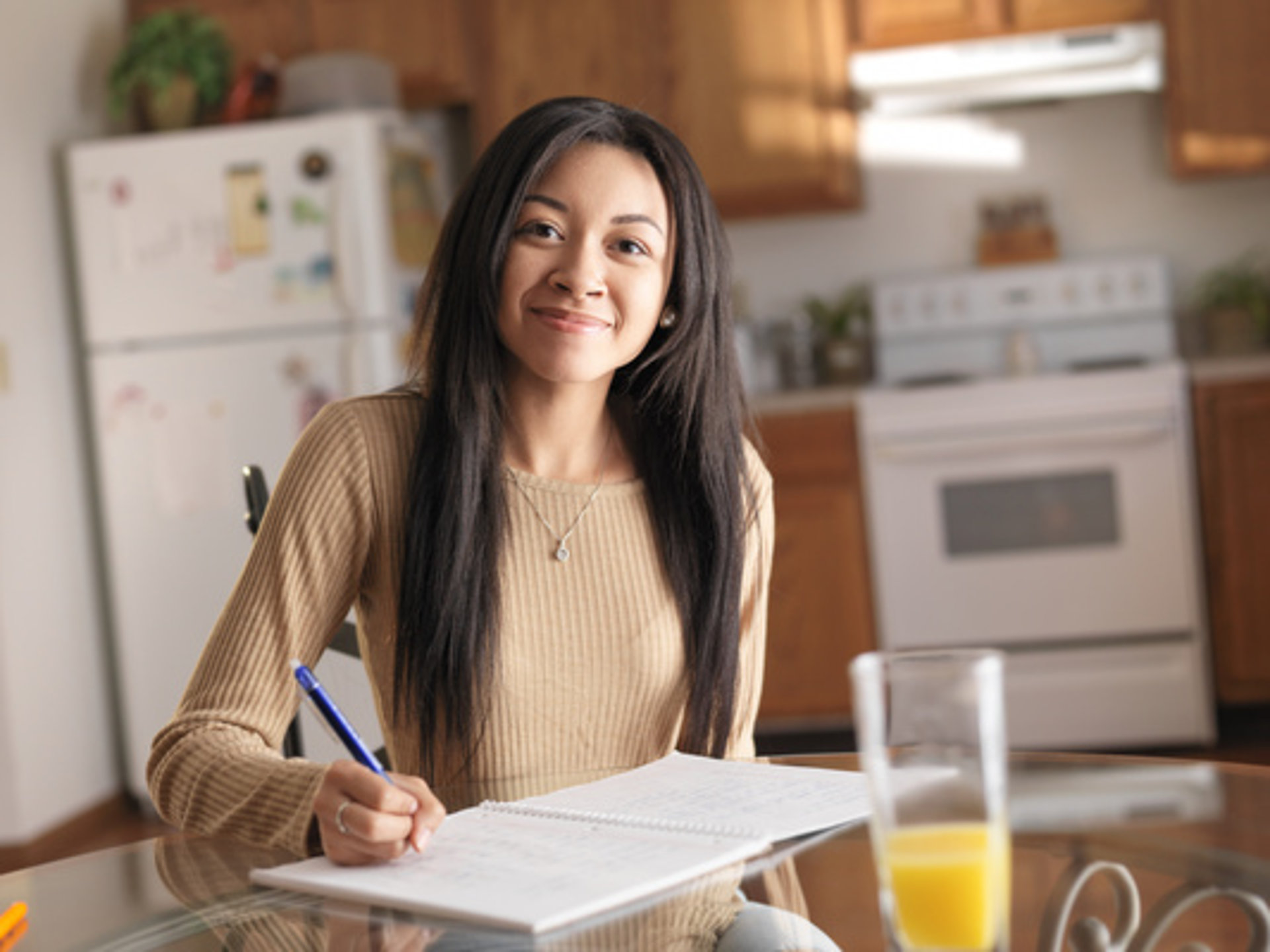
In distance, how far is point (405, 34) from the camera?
13.6ft

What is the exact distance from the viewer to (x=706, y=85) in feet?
13.3

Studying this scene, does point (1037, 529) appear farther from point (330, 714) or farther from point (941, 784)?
point (941, 784)

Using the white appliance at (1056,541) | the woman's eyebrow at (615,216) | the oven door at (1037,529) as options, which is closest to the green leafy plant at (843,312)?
the white appliance at (1056,541)

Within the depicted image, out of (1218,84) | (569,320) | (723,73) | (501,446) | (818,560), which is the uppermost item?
(723,73)

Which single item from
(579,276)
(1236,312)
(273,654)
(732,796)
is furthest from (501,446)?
(1236,312)

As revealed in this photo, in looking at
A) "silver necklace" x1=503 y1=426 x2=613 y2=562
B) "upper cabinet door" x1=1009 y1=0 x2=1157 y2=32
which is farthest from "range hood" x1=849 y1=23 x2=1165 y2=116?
"silver necklace" x1=503 y1=426 x2=613 y2=562

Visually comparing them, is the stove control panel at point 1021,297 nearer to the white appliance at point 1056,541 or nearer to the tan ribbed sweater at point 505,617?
the white appliance at point 1056,541

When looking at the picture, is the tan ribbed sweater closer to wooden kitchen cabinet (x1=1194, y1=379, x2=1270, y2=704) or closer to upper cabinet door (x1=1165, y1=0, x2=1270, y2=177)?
wooden kitchen cabinet (x1=1194, y1=379, x2=1270, y2=704)

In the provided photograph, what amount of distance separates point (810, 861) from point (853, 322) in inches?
134

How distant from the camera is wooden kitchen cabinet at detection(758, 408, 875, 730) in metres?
3.81

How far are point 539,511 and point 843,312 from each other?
9.30ft

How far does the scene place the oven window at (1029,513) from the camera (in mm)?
3686

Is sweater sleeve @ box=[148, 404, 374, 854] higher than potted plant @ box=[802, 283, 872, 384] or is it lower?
lower

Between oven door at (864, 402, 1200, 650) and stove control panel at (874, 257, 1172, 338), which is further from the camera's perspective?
stove control panel at (874, 257, 1172, 338)
